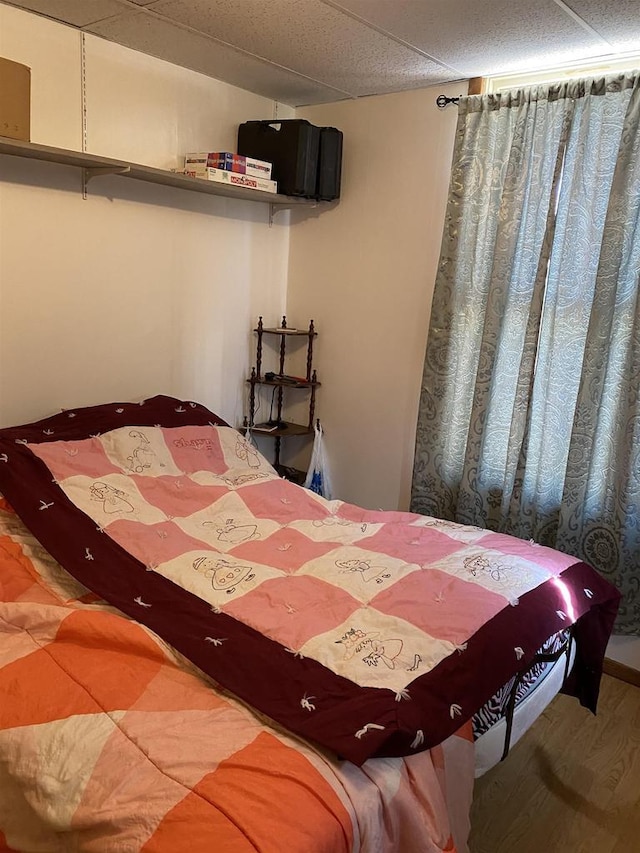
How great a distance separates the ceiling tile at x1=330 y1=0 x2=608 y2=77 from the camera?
2.14 metres

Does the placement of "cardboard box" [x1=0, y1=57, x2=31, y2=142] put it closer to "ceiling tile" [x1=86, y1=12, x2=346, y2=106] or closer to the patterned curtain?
"ceiling tile" [x1=86, y1=12, x2=346, y2=106]

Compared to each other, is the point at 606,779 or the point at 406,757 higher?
the point at 406,757

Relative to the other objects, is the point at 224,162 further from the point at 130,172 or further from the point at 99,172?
the point at 99,172

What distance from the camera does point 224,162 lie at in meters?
2.95

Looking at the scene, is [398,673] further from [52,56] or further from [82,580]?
[52,56]

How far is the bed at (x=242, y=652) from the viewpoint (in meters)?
1.24

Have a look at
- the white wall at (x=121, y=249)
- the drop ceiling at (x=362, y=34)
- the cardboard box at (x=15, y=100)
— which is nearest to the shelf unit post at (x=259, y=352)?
the white wall at (x=121, y=249)

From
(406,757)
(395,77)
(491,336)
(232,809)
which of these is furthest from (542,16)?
(232,809)

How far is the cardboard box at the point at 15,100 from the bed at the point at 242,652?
1.05 meters

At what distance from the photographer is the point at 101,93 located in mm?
2725

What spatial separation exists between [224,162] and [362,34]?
0.81m

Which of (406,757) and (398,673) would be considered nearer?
(406,757)

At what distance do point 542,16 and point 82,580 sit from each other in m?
2.23

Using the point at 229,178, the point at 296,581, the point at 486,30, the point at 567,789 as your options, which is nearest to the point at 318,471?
the point at 229,178
